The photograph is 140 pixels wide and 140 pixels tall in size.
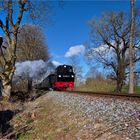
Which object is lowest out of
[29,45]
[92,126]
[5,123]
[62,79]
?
[5,123]

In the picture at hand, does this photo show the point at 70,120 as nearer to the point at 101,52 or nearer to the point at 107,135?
the point at 107,135

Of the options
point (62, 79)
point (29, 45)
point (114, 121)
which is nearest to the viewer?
point (114, 121)

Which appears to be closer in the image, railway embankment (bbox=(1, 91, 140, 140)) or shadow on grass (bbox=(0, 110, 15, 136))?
railway embankment (bbox=(1, 91, 140, 140))

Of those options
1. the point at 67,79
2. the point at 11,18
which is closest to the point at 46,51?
the point at 67,79

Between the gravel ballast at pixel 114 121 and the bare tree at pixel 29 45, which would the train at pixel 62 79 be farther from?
the gravel ballast at pixel 114 121

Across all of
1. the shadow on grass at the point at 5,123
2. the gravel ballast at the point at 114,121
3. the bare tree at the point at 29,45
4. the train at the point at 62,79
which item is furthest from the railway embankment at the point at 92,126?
the bare tree at the point at 29,45

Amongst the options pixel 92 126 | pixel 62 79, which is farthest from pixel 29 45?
pixel 92 126

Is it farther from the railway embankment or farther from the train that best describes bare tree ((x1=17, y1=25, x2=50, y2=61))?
the railway embankment

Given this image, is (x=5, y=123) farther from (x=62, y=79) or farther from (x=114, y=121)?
(x=62, y=79)

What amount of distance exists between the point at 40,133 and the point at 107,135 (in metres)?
3.55

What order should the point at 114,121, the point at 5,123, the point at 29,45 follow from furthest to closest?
the point at 29,45 < the point at 5,123 < the point at 114,121

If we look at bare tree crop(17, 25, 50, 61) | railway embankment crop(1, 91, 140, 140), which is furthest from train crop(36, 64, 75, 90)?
railway embankment crop(1, 91, 140, 140)

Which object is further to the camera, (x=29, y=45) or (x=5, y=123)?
(x=29, y=45)

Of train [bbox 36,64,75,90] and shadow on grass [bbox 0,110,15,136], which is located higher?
train [bbox 36,64,75,90]
